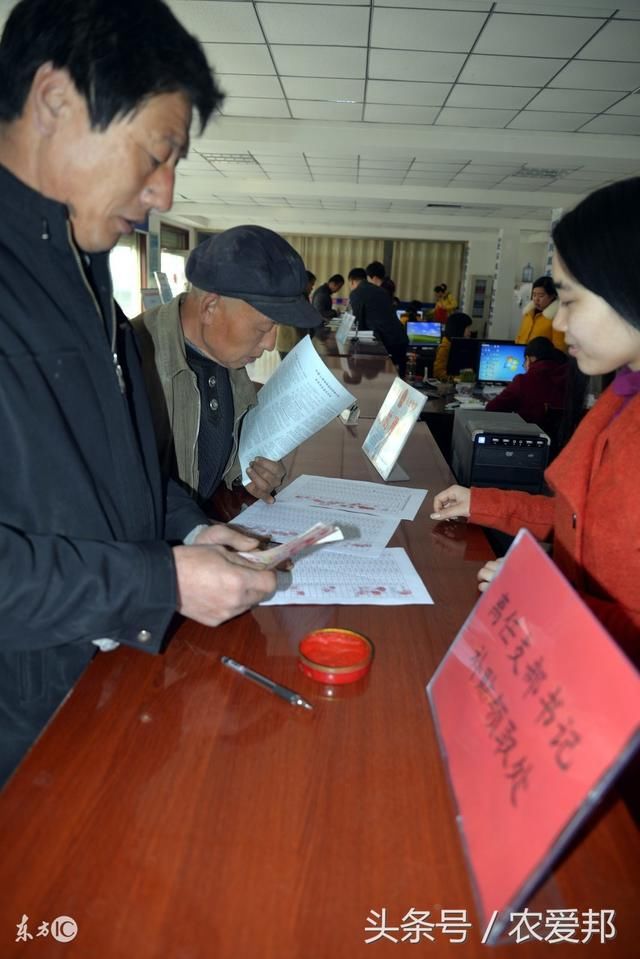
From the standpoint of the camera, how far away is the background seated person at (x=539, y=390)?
3789 mm

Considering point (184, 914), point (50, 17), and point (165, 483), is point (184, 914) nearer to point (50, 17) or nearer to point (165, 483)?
point (165, 483)

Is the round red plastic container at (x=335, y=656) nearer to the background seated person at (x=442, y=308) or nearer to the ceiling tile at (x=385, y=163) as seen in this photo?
the ceiling tile at (x=385, y=163)

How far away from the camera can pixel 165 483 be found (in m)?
1.21

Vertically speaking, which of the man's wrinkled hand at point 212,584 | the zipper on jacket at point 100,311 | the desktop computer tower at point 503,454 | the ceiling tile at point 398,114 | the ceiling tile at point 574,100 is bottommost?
the desktop computer tower at point 503,454

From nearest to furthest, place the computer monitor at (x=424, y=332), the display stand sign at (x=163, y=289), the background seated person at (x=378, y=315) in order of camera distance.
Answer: the display stand sign at (x=163, y=289) < the background seated person at (x=378, y=315) < the computer monitor at (x=424, y=332)

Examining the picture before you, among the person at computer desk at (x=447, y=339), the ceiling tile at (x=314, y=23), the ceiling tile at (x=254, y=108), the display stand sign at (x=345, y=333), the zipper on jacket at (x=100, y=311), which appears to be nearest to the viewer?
the zipper on jacket at (x=100, y=311)

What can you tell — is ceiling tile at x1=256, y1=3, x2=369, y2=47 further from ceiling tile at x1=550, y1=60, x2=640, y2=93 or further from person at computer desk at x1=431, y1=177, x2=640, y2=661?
person at computer desk at x1=431, y1=177, x2=640, y2=661

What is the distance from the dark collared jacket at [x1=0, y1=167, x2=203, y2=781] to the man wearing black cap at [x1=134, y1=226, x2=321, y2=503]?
0.55 metres

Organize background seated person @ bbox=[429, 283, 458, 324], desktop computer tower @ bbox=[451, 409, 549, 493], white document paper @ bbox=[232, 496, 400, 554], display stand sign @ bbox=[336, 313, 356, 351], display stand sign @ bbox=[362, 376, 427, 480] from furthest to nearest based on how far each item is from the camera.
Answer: background seated person @ bbox=[429, 283, 458, 324]
display stand sign @ bbox=[336, 313, 356, 351]
desktop computer tower @ bbox=[451, 409, 549, 493]
display stand sign @ bbox=[362, 376, 427, 480]
white document paper @ bbox=[232, 496, 400, 554]

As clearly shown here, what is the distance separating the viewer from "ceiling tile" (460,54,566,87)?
4328mm

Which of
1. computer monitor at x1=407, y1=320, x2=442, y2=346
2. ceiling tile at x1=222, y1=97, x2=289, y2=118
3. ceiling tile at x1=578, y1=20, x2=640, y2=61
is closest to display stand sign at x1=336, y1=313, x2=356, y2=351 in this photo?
ceiling tile at x1=222, y1=97, x2=289, y2=118

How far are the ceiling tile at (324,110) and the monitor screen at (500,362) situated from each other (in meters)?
2.52

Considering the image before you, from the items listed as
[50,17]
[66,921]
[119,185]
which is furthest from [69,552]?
[50,17]

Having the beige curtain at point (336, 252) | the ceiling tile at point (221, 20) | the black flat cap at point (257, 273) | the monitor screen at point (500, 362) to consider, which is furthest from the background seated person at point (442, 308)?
the black flat cap at point (257, 273)
